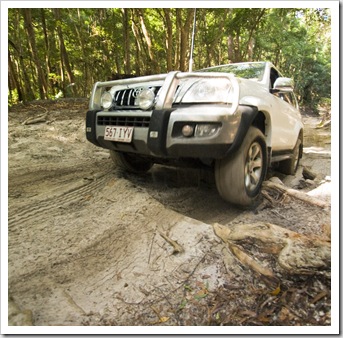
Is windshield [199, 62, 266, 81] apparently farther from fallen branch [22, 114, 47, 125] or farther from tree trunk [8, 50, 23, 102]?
tree trunk [8, 50, 23, 102]

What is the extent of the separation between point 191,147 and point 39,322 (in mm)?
1441

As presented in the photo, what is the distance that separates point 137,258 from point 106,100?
160 cm

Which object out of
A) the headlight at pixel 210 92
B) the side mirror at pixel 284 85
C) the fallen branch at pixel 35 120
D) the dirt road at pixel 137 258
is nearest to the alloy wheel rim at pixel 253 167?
the dirt road at pixel 137 258

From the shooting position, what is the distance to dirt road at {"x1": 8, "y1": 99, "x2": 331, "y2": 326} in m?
1.50

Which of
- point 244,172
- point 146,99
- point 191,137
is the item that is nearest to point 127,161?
point 146,99

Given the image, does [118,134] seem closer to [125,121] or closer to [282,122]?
[125,121]

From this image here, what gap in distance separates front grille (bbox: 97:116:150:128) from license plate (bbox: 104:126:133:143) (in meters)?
0.04

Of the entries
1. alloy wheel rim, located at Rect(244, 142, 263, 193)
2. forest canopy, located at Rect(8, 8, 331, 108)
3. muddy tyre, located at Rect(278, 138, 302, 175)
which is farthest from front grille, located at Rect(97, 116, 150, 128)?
forest canopy, located at Rect(8, 8, 331, 108)

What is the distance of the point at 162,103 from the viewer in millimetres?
2289

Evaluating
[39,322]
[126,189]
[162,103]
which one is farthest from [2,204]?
[162,103]

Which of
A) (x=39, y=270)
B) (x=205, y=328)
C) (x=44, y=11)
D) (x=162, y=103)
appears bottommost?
(x=205, y=328)

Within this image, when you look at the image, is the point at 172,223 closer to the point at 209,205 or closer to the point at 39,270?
the point at 209,205

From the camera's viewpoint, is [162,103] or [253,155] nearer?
[162,103]

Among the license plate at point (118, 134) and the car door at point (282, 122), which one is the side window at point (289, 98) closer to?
the car door at point (282, 122)
